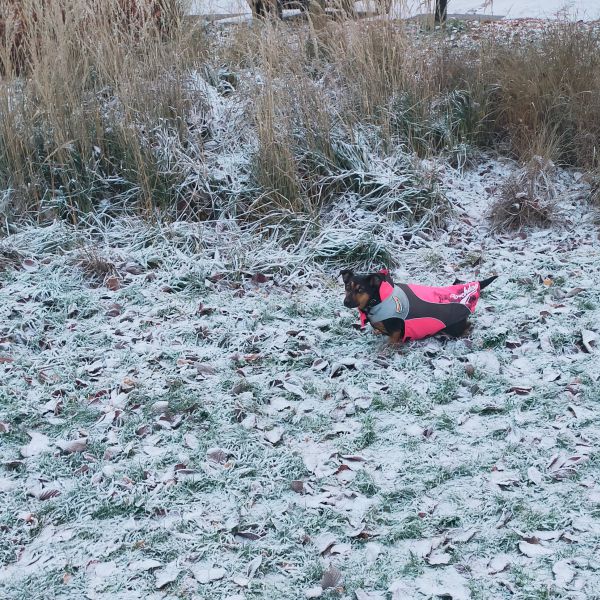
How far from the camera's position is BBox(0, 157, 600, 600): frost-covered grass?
9.64ft

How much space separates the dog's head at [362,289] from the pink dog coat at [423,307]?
0.04 meters

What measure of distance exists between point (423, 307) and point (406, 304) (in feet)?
0.34

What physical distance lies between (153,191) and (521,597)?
154 inches

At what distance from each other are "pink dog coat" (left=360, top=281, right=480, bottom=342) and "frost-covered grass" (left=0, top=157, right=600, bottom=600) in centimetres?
17

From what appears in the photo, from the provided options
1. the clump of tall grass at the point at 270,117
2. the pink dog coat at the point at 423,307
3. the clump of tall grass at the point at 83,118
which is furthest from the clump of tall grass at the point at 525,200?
the clump of tall grass at the point at 83,118

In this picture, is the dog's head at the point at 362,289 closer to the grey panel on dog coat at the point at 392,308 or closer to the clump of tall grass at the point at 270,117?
the grey panel on dog coat at the point at 392,308

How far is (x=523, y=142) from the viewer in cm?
609

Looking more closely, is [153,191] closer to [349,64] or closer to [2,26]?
[349,64]

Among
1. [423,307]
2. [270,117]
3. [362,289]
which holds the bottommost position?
[423,307]

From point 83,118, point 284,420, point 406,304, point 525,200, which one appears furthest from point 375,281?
point 83,118

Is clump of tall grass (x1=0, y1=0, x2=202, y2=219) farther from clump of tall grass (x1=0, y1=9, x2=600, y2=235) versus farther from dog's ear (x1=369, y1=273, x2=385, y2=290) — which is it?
dog's ear (x1=369, y1=273, x2=385, y2=290)

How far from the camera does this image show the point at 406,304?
4098 millimetres

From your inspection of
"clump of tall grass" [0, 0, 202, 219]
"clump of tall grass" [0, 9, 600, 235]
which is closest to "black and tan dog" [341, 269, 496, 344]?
"clump of tall grass" [0, 9, 600, 235]

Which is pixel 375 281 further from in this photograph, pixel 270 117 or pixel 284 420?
pixel 270 117
